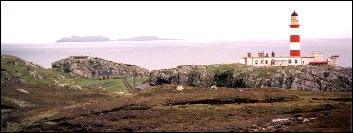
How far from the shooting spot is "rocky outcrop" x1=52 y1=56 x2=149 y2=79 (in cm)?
14412

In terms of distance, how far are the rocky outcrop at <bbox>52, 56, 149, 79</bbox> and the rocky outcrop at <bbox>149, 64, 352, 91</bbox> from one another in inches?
889

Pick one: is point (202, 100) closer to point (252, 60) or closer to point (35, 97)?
point (35, 97)

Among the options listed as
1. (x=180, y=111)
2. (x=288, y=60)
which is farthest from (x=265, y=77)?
(x=180, y=111)

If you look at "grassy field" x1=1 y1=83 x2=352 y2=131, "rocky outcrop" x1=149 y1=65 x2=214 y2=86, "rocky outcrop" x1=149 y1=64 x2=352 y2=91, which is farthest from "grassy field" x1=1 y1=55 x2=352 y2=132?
"rocky outcrop" x1=149 y1=65 x2=214 y2=86

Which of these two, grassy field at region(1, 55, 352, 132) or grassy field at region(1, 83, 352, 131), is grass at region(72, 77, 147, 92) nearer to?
grassy field at region(1, 55, 352, 132)

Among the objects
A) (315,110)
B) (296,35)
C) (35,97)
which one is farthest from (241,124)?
(296,35)

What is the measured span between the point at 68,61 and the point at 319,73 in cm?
6462

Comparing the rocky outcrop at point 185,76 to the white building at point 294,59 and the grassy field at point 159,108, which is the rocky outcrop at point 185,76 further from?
the white building at point 294,59

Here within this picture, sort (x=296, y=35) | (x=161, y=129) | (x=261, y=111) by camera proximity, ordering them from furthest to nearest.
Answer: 1. (x=296, y=35)
2. (x=261, y=111)
3. (x=161, y=129)

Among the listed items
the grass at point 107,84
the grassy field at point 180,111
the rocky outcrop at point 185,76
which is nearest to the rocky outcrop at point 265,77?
the rocky outcrop at point 185,76

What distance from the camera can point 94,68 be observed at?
493 ft

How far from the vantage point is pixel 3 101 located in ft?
238

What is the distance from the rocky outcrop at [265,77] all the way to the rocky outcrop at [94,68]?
22576 millimetres

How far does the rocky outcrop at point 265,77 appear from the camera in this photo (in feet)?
393
